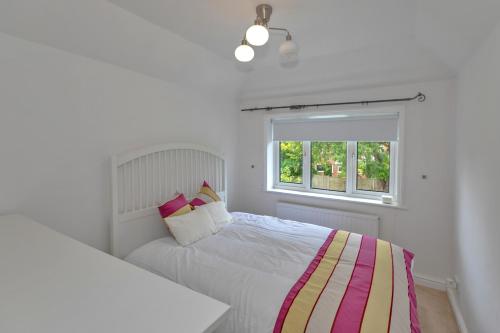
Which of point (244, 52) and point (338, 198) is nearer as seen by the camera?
point (244, 52)

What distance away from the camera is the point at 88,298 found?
32.8 inches

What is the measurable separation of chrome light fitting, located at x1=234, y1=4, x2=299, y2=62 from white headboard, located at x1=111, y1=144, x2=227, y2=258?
1.31m

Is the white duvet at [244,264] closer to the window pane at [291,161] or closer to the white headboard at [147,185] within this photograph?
the white headboard at [147,185]

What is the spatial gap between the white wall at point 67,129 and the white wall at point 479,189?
2.52 meters

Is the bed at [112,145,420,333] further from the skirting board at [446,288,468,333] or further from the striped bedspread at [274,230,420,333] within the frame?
the skirting board at [446,288,468,333]

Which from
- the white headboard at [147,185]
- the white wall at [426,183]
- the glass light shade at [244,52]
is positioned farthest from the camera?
the white wall at [426,183]

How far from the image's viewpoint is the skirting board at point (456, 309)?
1.99m

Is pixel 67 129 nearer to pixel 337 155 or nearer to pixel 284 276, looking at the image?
pixel 284 276

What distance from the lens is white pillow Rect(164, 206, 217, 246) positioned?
2.16m

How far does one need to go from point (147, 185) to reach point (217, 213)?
0.72m

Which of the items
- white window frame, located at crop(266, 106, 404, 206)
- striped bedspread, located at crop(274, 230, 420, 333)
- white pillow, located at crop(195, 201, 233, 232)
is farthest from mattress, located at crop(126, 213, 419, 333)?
white window frame, located at crop(266, 106, 404, 206)

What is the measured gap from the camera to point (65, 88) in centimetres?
185

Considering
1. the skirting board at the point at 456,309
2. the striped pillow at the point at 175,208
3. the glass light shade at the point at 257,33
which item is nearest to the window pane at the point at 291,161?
the striped pillow at the point at 175,208

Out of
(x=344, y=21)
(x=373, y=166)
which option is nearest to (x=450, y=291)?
(x=373, y=166)
